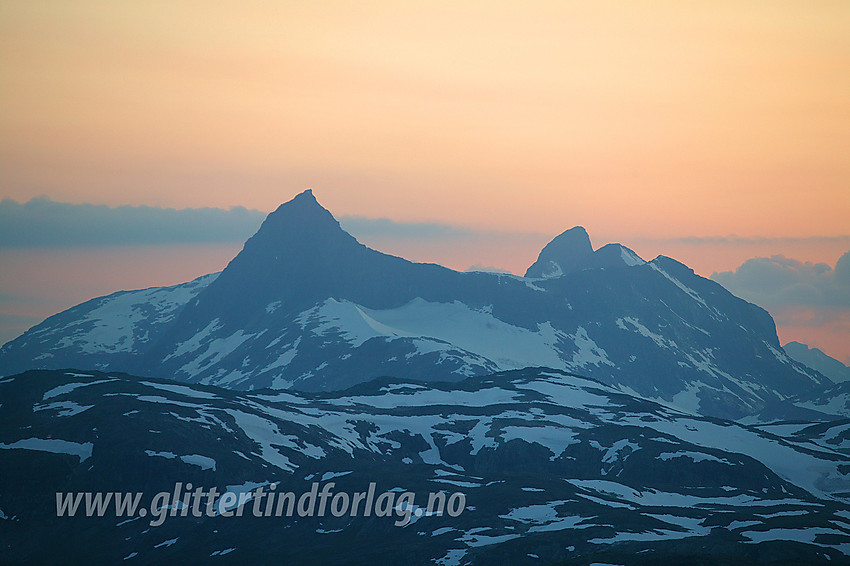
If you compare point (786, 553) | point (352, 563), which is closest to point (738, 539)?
point (786, 553)

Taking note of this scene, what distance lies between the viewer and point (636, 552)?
186 meters

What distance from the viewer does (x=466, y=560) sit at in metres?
194

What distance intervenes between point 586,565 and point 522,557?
80.5 ft

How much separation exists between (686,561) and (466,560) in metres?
40.7

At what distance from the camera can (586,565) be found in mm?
171000

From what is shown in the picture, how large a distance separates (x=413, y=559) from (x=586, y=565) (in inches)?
1518

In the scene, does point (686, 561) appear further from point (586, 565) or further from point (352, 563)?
point (352, 563)

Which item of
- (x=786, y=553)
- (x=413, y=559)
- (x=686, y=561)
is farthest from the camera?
(x=413, y=559)

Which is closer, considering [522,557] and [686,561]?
[686,561]

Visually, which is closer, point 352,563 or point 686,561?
point 686,561

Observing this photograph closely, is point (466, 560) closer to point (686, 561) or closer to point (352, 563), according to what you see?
point (352, 563)

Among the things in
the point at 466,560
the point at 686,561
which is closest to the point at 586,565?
the point at 686,561

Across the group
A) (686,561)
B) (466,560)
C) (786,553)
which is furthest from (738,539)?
(466,560)

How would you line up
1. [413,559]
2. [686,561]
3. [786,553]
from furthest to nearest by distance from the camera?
1. [413,559]
2. [786,553]
3. [686,561]
